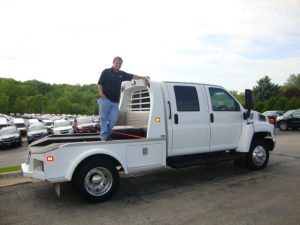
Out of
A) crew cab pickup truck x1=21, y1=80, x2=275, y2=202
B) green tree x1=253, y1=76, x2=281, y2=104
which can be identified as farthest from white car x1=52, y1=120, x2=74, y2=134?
green tree x1=253, y1=76, x2=281, y2=104

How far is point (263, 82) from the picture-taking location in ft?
200

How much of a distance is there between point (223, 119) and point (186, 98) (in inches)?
45.4

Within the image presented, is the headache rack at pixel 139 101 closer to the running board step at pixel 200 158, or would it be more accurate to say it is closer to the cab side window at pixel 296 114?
the running board step at pixel 200 158

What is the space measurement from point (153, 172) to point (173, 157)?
148cm

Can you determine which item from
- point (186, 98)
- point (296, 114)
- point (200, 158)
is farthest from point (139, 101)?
point (296, 114)

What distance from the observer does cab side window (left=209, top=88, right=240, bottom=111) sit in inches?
286

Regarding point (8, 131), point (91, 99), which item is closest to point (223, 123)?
point (8, 131)

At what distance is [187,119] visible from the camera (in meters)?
6.68

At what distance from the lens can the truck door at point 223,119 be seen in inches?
281

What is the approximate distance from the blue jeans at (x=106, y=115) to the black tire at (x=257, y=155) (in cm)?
360

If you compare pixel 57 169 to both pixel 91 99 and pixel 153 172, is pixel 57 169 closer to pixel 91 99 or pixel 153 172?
pixel 153 172

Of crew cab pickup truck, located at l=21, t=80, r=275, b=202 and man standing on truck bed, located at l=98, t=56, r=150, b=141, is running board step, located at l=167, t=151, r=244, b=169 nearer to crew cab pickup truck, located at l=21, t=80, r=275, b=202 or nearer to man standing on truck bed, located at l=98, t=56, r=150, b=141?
crew cab pickup truck, located at l=21, t=80, r=275, b=202

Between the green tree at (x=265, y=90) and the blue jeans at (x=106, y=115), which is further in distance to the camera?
the green tree at (x=265, y=90)

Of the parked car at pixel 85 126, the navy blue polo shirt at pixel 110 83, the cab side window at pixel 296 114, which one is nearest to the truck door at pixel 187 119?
the navy blue polo shirt at pixel 110 83
